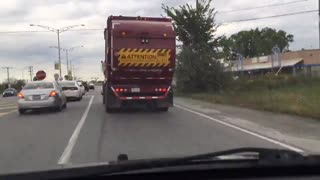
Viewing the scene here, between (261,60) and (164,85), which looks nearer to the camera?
(164,85)

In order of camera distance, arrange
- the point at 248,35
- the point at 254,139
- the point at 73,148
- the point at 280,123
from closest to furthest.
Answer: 1. the point at 73,148
2. the point at 254,139
3. the point at 280,123
4. the point at 248,35

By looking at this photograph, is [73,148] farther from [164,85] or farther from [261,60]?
[261,60]

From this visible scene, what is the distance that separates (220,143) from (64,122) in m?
8.19

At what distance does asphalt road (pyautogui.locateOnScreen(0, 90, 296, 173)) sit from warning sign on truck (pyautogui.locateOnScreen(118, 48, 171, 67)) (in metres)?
2.54

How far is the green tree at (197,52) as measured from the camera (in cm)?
4912

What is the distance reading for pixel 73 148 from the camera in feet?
44.1

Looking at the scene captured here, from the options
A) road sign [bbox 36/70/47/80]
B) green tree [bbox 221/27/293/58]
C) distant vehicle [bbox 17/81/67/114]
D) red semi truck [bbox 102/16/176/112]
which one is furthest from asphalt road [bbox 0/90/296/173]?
green tree [bbox 221/27/293/58]

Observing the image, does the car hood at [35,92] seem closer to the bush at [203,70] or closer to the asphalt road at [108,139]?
the asphalt road at [108,139]

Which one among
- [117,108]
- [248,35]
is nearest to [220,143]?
[117,108]

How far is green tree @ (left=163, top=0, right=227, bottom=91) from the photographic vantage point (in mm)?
49125

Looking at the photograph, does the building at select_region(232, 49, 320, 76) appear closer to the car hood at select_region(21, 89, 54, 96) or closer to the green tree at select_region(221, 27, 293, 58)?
the green tree at select_region(221, 27, 293, 58)

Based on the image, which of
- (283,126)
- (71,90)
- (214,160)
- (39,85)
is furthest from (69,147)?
(71,90)

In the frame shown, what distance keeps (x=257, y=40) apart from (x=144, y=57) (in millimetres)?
109331

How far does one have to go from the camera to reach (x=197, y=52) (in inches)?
1972
